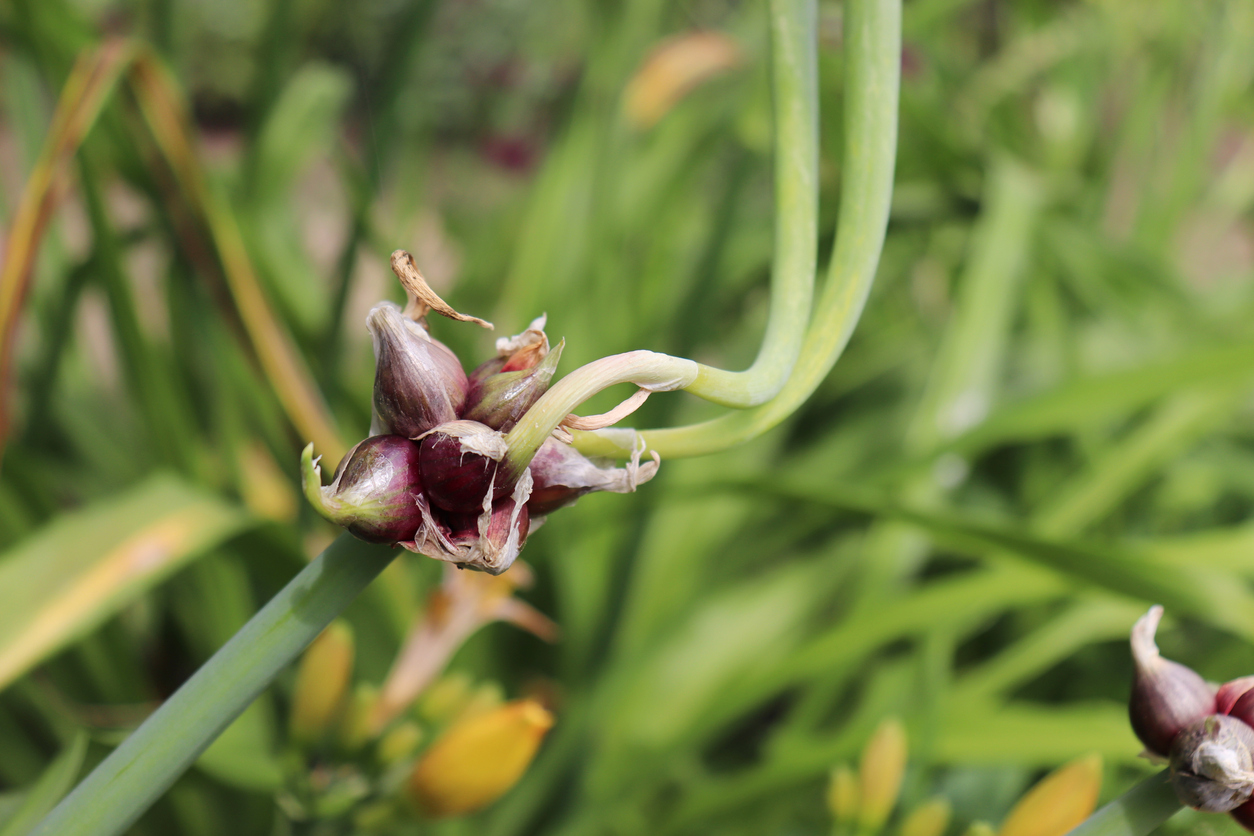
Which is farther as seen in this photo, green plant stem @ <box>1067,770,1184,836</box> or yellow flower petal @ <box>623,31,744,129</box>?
yellow flower petal @ <box>623,31,744,129</box>

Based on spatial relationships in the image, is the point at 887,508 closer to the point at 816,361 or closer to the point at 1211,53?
the point at 816,361

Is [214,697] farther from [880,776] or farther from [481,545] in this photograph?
[880,776]

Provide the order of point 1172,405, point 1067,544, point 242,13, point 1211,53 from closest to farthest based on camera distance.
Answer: point 1067,544 → point 1172,405 → point 1211,53 → point 242,13

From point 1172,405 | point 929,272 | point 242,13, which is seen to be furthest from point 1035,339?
point 242,13

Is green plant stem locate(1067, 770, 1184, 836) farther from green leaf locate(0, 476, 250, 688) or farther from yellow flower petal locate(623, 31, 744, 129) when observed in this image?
yellow flower petal locate(623, 31, 744, 129)

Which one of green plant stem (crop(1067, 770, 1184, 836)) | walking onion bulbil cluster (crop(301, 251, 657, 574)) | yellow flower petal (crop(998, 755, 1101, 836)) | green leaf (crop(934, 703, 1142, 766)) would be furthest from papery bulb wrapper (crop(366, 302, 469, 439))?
green leaf (crop(934, 703, 1142, 766))

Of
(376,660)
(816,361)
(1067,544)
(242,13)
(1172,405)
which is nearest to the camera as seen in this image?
(816,361)

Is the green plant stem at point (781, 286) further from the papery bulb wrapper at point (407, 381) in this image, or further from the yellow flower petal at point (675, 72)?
the yellow flower petal at point (675, 72)

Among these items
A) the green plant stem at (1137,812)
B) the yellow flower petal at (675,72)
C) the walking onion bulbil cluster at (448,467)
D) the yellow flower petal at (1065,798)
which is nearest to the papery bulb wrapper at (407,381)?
the walking onion bulbil cluster at (448,467)
